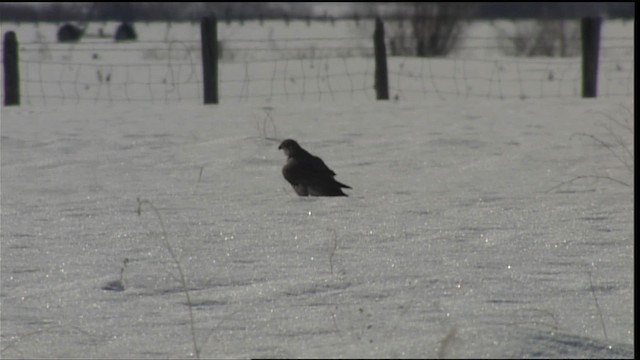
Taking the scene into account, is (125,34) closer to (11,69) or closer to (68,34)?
(68,34)

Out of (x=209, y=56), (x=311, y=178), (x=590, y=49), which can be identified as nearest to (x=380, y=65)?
(x=209, y=56)

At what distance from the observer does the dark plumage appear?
6.83 metres

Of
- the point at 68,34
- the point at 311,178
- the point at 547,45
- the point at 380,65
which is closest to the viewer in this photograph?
the point at 311,178

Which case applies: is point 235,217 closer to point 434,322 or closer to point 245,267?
point 245,267

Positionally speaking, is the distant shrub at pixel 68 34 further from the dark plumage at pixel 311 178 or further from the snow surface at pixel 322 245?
the dark plumage at pixel 311 178

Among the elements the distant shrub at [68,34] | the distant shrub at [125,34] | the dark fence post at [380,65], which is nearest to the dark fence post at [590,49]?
the dark fence post at [380,65]

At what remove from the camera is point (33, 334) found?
3969 millimetres

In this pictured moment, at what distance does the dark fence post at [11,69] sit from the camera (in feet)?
41.3

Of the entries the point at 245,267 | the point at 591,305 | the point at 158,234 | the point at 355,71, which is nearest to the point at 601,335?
the point at 591,305

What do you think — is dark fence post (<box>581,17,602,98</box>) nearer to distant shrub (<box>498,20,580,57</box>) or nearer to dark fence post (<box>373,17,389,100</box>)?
dark fence post (<box>373,17,389,100</box>)

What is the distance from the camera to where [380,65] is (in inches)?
522

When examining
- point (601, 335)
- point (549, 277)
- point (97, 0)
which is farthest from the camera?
point (97, 0)

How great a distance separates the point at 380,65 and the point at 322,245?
815cm

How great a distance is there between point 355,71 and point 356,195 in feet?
40.5
